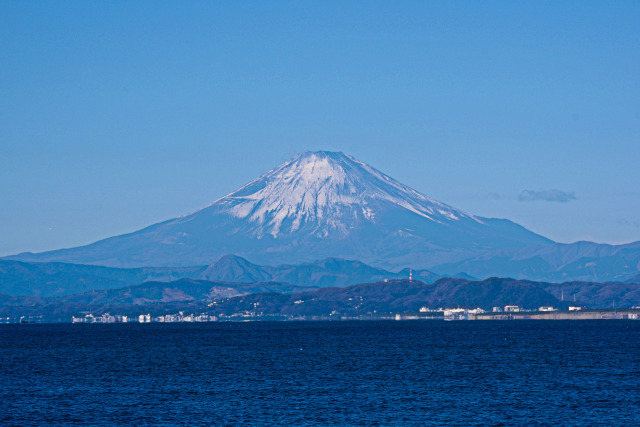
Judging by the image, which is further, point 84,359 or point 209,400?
point 84,359

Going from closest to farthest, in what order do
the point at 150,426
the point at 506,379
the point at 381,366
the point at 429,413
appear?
the point at 150,426
the point at 429,413
the point at 506,379
the point at 381,366

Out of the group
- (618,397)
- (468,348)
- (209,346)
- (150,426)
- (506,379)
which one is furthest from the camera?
(209,346)

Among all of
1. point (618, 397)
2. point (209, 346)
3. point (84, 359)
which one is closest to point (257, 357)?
point (84, 359)

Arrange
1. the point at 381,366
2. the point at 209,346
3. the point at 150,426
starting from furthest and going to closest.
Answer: the point at 209,346 → the point at 381,366 → the point at 150,426

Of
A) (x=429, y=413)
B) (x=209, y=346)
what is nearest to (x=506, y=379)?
(x=429, y=413)

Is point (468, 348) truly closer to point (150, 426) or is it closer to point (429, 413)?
point (429, 413)

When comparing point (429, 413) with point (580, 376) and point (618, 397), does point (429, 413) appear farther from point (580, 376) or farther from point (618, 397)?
point (580, 376)
